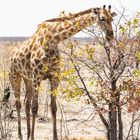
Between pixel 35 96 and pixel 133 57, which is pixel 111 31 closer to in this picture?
pixel 133 57

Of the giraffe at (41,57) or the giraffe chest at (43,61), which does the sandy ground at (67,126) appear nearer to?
the giraffe at (41,57)

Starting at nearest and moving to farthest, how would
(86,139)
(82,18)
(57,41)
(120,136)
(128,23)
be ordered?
(128,23)
(120,136)
(82,18)
(57,41)
(86,139)

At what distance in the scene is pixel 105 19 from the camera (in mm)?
7363

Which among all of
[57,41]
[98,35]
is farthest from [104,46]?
[57,41]

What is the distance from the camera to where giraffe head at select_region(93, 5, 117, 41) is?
708 cm

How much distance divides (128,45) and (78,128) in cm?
430

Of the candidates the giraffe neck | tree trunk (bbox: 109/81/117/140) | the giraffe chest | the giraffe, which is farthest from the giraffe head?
the giraffe chest

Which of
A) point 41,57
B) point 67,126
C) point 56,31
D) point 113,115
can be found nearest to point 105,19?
point 113,115

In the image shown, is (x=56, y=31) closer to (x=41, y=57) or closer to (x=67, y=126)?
(x=41, y=57)

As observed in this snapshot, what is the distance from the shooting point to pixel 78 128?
10.6 m

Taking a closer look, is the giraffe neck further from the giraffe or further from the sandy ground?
the sandy ground

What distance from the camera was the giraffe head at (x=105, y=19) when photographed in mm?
7082

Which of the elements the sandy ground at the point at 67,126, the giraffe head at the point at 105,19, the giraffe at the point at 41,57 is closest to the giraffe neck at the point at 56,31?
the giraffe at the point at 41,57

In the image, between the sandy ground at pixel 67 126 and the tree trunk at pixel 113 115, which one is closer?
the tree trunk at pixel 113 115
